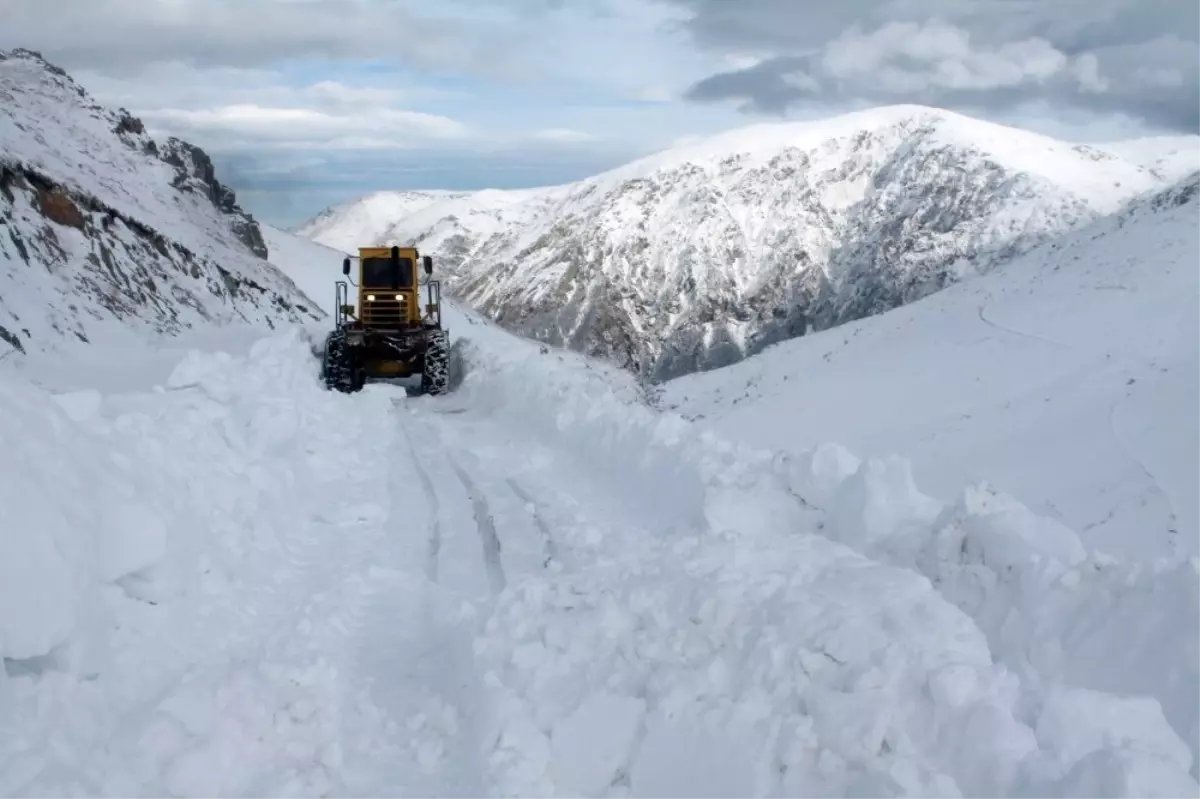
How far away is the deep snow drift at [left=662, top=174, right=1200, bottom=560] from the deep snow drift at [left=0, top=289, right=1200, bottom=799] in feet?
10.8

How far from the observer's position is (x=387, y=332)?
18500mm

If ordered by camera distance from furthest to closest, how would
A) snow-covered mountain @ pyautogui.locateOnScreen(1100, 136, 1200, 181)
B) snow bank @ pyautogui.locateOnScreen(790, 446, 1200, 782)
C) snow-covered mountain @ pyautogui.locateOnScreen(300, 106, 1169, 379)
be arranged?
snow-covered mountain @ pyautogui.locateOnScreen(300, 106, 1169, 379) < snow-covered mountain @ pyautogui.locateOnScreen(1100, 136, 1200, 181) < snow bank @ pyautogui.locateOnScreen(790, 446, 1200, 782)

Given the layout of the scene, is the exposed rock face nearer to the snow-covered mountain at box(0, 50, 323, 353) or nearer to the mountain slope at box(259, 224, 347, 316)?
the snow-covered mountain at box(0, 50, 323, 353)

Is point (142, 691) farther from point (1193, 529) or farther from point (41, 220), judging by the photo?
point (41, 220)

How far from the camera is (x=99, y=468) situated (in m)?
5.95

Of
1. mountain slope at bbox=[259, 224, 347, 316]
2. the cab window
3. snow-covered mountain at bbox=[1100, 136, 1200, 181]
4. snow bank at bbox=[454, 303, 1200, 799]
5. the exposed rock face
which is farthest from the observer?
snow-covered mountain at bbox=[1100, 136, 1200, 181]

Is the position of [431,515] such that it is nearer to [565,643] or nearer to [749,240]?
[565,643]

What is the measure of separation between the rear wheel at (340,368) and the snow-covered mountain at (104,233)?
4113mm

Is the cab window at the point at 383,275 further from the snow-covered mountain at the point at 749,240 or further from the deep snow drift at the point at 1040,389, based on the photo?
the snow-covered mountain at the point at 749,240

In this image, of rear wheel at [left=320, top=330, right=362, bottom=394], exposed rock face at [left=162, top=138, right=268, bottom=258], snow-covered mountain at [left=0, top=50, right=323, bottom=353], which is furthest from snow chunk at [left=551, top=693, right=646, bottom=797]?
exposed rock face at [left=162, top=138, right=268, bottom=258]

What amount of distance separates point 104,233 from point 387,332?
10.2 meters

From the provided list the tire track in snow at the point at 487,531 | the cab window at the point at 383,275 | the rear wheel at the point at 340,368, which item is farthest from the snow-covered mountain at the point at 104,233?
the tire track in snow at the point at 487,531

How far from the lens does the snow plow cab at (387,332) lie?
17.9 m

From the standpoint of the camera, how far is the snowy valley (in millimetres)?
4156
